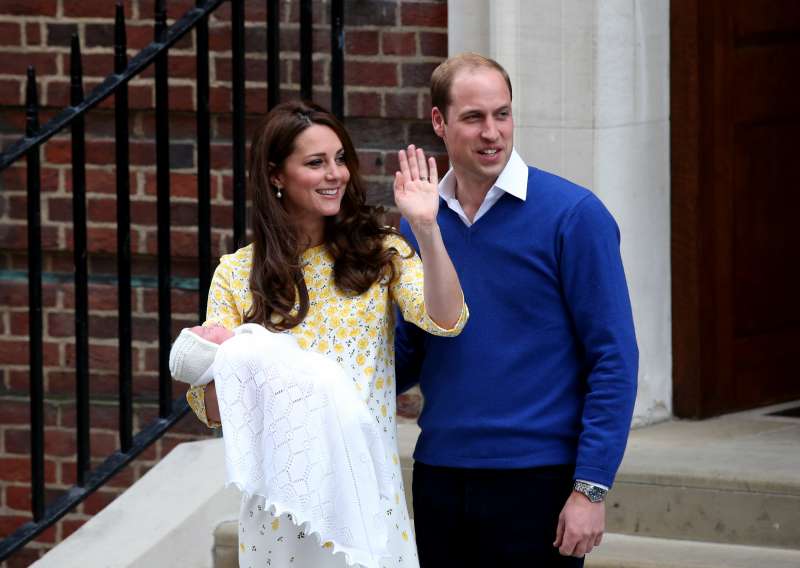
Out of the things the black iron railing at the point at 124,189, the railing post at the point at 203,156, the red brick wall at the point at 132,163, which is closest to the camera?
the black iron railing at the point at 124,189

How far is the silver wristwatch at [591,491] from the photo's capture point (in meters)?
3.10

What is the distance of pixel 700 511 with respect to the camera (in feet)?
14.3

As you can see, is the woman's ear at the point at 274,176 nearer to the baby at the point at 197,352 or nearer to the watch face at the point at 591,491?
the baby at the point at 197,352

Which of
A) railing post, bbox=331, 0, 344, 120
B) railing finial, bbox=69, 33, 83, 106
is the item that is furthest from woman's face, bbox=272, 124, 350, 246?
railing post, bbox=331, 0, 344, 120

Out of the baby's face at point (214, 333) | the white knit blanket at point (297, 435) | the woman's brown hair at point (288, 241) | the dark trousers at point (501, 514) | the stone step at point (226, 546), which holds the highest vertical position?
the woman's brown hair at point (288, 241)

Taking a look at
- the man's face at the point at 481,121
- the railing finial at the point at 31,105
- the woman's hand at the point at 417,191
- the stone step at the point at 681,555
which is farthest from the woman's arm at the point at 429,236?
the railing finial at the point at 31,105

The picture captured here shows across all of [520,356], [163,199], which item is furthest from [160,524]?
[520,356]

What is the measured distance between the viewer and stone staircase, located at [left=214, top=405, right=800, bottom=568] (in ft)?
13.8

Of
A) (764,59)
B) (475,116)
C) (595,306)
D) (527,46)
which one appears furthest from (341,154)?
(764,59)

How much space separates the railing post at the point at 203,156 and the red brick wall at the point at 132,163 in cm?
61

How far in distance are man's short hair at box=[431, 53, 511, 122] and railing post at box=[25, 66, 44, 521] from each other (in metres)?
1.37

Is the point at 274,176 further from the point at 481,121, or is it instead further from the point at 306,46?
the point at 306,46

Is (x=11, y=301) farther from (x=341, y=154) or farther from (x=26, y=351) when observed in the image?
(x=341, y=154)

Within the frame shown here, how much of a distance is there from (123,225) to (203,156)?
310mm
